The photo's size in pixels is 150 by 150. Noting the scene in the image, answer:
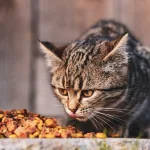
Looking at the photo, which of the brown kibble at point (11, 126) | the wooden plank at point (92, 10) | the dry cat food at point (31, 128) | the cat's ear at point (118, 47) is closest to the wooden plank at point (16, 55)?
the wooden plank at point (92, 10)

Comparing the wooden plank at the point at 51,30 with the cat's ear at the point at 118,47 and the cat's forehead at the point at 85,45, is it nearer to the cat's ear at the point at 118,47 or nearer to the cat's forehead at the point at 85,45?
the cat's forehead at the point at 85,45

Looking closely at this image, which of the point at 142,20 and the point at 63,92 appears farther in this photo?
the point at 142,20

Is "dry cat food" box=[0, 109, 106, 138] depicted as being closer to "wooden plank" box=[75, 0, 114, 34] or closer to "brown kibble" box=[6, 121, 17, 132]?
"brown kibble" box=[6, 121, 17, 132]

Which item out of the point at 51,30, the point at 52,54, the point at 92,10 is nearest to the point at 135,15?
the point at 92,10

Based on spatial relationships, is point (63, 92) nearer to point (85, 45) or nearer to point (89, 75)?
point (89, 75)

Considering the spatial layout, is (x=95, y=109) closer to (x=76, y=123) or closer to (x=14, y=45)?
(x=76, y=123)

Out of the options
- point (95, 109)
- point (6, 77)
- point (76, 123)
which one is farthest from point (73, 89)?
point (6, 77)

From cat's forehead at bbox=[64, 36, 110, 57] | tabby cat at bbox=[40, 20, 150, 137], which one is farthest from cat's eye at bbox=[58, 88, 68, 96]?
cat's forehead at bbox=[64, 36, 110, 57]
